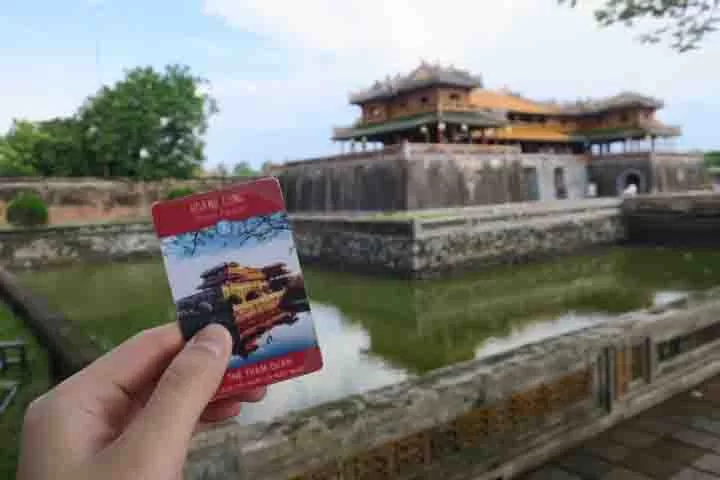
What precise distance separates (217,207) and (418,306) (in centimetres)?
1167

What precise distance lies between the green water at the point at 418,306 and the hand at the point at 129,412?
18.5 ft

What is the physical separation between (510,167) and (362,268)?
967 cm

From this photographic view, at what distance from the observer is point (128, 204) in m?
26.4

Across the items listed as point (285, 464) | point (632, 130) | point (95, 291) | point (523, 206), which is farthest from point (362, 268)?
point (632, 130)

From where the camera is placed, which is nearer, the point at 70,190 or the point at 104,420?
the point at 104,420

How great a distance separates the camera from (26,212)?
2239 centimetres

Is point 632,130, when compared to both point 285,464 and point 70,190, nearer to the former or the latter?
point 70,190

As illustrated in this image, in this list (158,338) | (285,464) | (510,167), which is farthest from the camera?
(510,167)

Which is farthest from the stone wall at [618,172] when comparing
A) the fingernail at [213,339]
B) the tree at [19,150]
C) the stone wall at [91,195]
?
the fingernail at [213,339]

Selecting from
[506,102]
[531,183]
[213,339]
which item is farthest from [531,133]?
[213,339]

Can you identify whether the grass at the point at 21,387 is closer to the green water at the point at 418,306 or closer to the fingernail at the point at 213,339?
the green water at the point at 418,306

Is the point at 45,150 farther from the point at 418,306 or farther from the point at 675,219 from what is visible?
the point at 675,219

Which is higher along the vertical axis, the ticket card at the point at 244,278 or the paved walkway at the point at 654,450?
the ticket card at the point at 244,278

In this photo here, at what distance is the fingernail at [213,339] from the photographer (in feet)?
3.88
